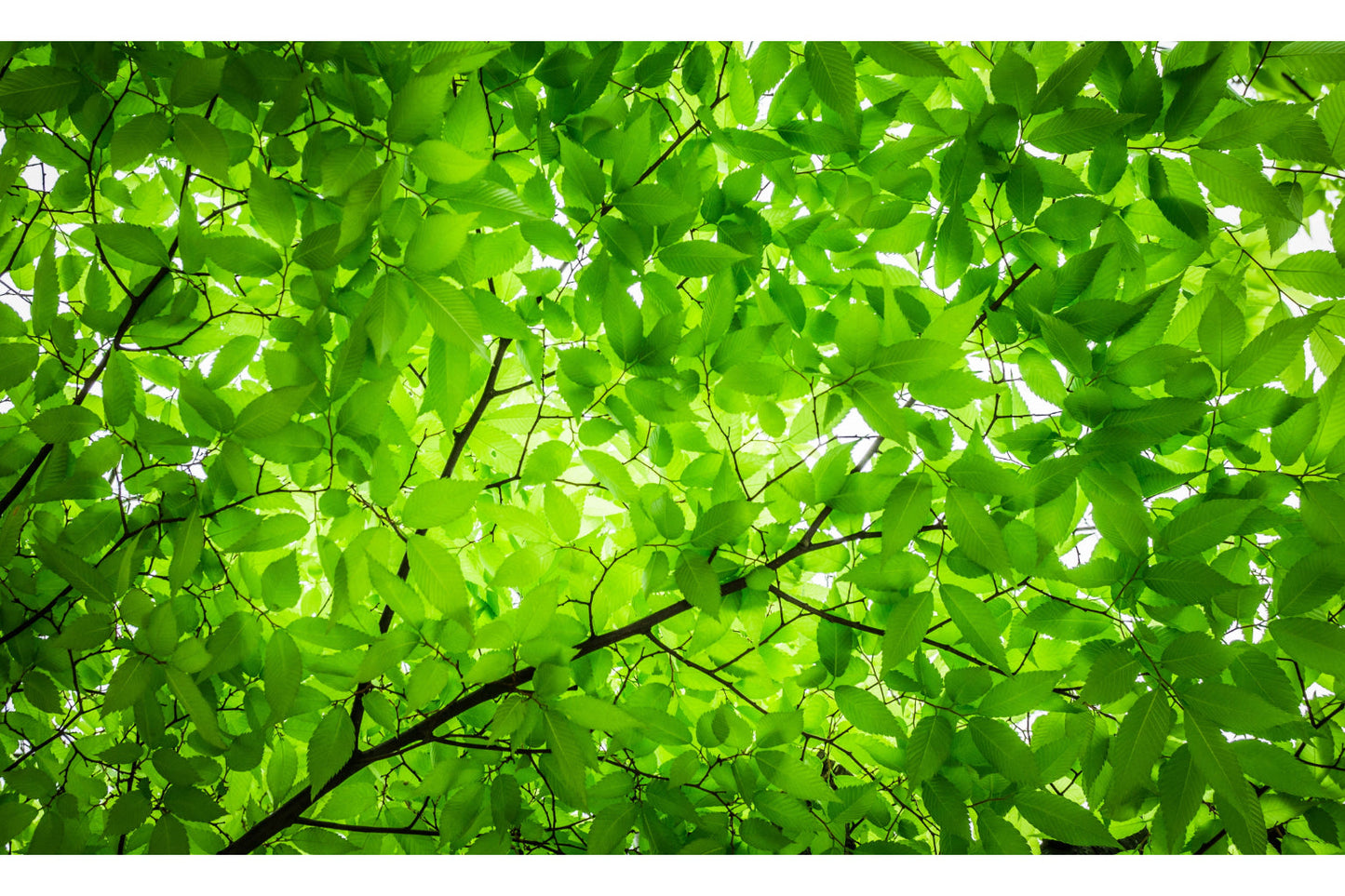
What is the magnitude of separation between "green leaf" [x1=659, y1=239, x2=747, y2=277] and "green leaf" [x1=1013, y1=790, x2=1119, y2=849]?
3.01 feet

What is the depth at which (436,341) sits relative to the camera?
39.6 inches

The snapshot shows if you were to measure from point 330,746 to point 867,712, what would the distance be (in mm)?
817

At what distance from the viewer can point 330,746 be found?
3.66 ft

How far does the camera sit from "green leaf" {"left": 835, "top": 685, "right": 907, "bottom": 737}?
1.17 meters

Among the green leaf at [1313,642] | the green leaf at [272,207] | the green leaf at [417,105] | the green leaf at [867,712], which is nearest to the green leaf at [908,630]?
the green leaf at [867,712]

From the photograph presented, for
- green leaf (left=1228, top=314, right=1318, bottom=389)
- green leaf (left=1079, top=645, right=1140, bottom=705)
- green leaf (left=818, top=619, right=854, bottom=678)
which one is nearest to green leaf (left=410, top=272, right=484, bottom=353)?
green leaf (left=818, top=619, right=854, bottom=678)

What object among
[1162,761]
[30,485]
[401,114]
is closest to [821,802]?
[1162,761]

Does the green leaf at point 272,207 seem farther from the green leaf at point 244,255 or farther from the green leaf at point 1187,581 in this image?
the green leaf at point 1187,581

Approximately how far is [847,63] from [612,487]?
66 centimetres

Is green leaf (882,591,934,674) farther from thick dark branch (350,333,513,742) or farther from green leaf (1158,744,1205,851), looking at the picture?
thick dark branch (350,333,513,742)

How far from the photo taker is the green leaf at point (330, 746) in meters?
1.11

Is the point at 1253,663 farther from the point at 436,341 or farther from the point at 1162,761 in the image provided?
the point at 436,341

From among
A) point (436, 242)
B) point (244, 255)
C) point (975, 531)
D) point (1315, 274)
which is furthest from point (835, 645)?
point (244, 255)

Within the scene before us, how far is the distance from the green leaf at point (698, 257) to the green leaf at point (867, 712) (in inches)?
26.9
